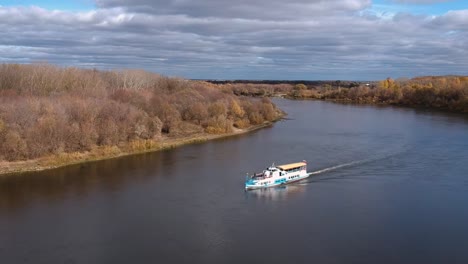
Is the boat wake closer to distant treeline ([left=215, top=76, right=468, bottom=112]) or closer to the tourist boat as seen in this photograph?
the tourist boat

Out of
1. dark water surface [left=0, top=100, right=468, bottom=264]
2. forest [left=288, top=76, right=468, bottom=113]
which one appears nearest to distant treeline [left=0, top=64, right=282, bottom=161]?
dark water surface [left=0, top=100, right=468, bottom=264]

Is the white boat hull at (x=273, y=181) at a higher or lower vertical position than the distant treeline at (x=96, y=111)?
lower

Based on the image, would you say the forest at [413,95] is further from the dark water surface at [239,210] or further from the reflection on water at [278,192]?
the reflection on water at [278,192]

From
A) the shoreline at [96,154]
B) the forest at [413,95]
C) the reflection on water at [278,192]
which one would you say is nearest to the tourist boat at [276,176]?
the reflection on water at [278,192]

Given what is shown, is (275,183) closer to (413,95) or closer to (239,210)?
(239,210)

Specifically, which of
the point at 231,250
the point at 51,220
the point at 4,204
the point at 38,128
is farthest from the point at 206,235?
the point at 38,128

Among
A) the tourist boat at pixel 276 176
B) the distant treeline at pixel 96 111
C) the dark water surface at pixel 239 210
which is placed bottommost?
the dark water surface at pixel 239 210
